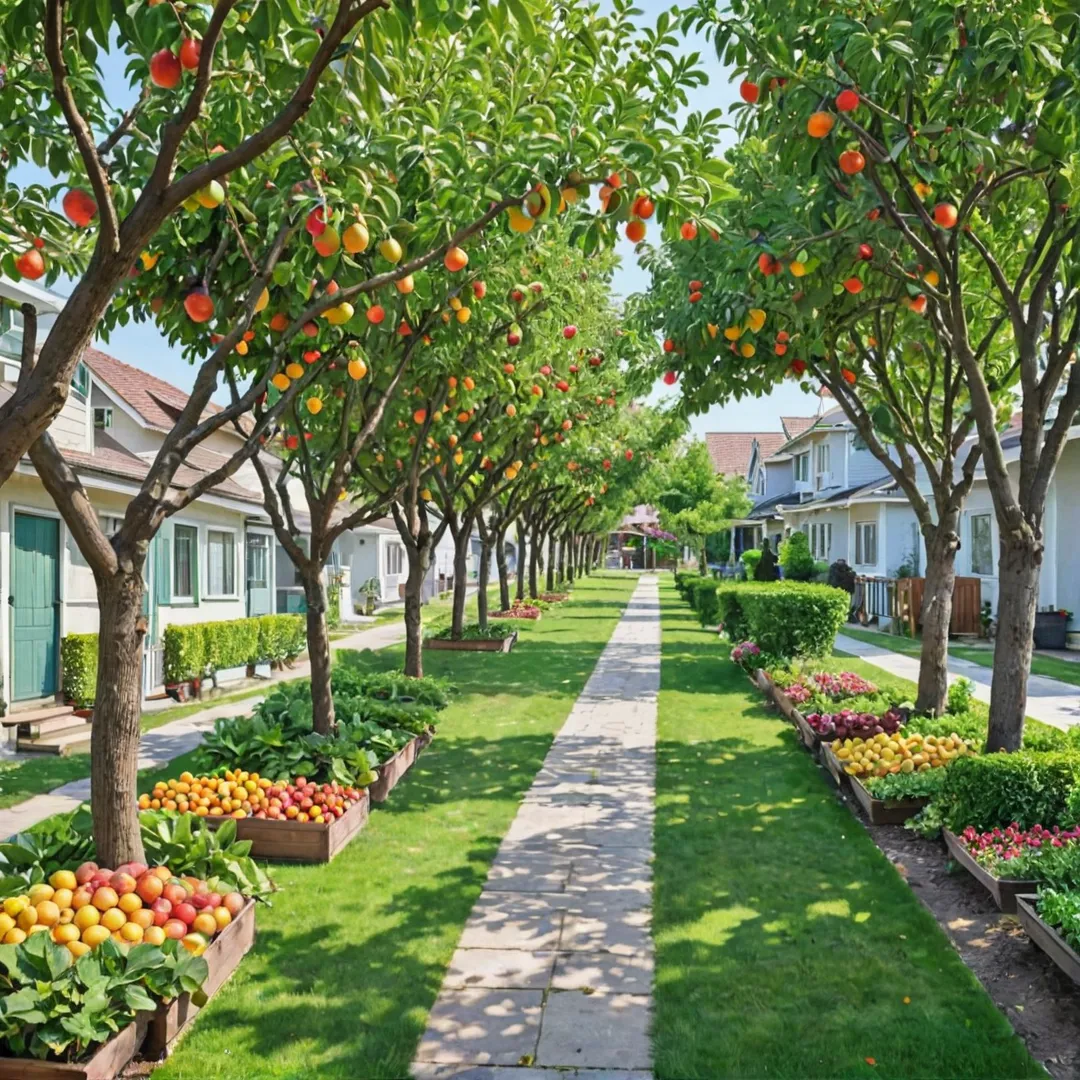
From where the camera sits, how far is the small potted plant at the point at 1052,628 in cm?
1858

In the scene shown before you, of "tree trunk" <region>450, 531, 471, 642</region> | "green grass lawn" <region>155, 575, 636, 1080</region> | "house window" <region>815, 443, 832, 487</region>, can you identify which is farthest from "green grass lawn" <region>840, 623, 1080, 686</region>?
"house window" <region>815, 443, 832, 487</region>

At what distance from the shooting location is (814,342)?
25.2 ft

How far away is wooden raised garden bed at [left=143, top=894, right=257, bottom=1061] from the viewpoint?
411cm

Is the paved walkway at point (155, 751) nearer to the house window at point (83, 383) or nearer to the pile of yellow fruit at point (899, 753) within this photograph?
the house window at point (83, 383)

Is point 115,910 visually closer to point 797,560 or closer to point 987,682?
point 987,682

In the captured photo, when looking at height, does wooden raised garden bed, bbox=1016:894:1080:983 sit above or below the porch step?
above

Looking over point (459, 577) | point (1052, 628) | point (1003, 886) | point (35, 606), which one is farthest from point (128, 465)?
point (1052, 628)

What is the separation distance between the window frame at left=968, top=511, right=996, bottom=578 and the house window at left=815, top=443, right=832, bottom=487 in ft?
39.0

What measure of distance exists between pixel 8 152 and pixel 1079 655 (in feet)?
61.5

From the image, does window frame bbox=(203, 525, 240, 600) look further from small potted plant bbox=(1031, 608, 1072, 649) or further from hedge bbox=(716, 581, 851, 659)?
small potted plant bbox=(1031, 608, 1072, 649)

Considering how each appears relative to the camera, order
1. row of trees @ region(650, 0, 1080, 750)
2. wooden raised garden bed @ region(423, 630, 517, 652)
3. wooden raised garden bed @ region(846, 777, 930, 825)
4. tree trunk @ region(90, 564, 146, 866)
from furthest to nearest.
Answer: wooden raised garden bed @ region(423, 630, 517, 652) < wooden raised garden bed @ region(846, 777, 930, 825) < row of trees @ region(650, 0, 1080, 750) < tree trunk @ region(90, 564, 146, 866)

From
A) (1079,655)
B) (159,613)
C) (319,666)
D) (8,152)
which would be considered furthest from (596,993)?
(1079,655)

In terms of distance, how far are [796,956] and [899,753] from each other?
3519 millimetres

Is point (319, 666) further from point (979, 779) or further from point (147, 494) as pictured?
point (979, 779)
